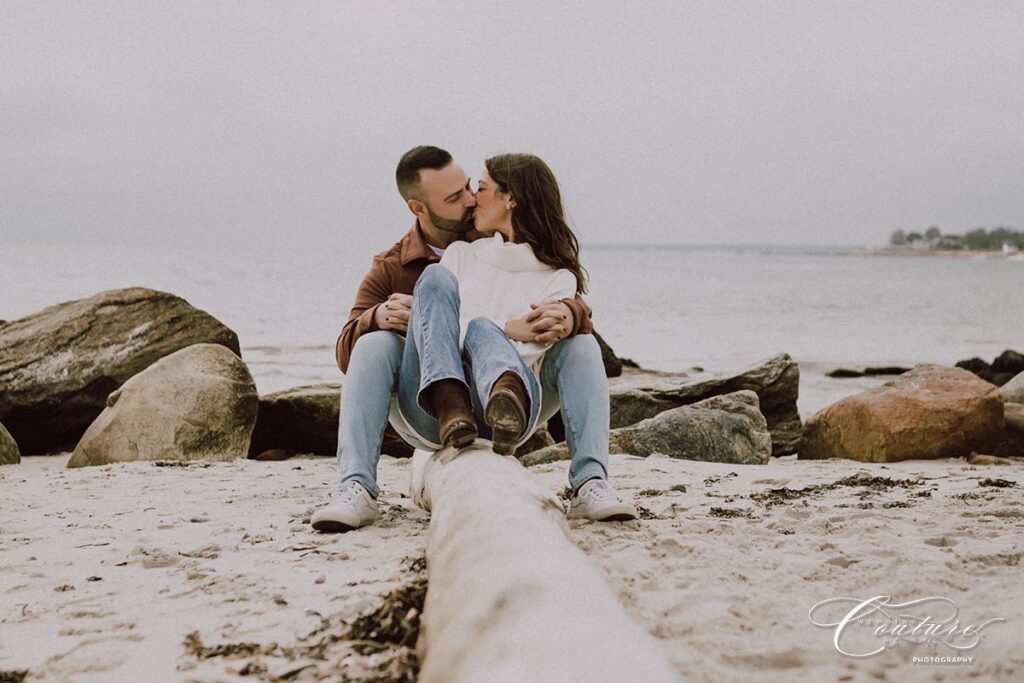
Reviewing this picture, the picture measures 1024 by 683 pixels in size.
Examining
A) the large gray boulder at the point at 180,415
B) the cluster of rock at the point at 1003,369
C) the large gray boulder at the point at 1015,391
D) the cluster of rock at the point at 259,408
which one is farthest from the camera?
the cluster of rock at the point at 1003,369

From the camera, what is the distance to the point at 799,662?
6.67 ft

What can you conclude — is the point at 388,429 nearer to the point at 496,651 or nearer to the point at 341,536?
the point at 341,536

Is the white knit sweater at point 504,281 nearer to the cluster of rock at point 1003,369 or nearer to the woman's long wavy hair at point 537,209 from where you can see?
the woman's long wavy hair at point 537,209

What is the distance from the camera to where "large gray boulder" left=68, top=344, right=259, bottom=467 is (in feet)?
18.4

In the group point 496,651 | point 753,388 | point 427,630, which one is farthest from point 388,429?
point 496,651

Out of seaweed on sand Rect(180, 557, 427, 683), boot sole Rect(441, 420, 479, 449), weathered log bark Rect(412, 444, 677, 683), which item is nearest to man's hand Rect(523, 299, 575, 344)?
boot sole Rect(441, 420, 479, 449)

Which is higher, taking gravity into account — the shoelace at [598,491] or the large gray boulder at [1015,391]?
the shoelace at [598,491]

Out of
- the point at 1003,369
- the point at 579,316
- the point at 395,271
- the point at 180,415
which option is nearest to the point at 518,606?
the point at 579,316

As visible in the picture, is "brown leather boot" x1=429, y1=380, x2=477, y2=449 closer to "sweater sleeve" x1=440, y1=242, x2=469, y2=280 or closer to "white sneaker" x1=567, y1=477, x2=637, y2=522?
"white sneaker" x1=567, y1=477, x2=637, y2=522

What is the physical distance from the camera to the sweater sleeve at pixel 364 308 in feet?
12.0

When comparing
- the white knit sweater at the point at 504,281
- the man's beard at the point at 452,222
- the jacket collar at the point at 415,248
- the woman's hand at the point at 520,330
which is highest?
the man's beard at the point at 452,222

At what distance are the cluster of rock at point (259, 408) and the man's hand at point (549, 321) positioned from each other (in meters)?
1.71

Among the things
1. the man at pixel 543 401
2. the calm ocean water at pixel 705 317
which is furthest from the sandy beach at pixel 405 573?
the calm ocean water at pixel 705 317

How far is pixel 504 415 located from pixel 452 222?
145 centimetres
